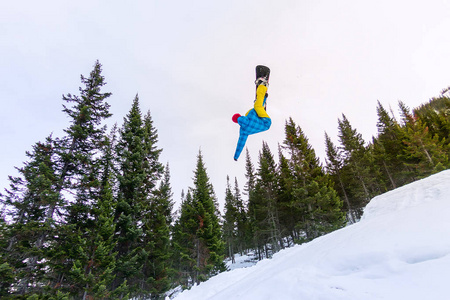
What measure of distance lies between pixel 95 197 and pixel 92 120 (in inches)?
241

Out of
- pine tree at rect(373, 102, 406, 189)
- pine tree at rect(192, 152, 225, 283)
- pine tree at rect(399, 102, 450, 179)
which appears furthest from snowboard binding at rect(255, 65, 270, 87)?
pine tree at rect(373, 102, 406, 189)

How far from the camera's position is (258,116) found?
7102 mm

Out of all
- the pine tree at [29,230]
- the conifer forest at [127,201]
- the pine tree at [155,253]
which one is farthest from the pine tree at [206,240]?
the pine tree at [29,230]

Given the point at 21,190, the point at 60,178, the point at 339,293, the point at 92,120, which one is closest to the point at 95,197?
the point at 60,178

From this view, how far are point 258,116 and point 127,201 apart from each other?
12787mm

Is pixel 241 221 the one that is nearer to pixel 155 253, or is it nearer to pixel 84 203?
pixel 155 253

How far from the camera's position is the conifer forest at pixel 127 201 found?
10344 mm

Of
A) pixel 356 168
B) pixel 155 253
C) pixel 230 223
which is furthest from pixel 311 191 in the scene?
pixel 230 223

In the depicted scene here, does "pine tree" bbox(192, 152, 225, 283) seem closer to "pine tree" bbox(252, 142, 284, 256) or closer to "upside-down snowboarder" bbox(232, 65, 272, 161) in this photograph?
"pine tree" bbox(252, 142, 284, 256)

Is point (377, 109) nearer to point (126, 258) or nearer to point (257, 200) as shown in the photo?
point (257, 200)

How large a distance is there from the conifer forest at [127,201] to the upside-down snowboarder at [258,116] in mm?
10172

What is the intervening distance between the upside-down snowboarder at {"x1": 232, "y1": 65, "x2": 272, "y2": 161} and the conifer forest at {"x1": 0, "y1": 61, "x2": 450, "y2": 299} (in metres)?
10.2

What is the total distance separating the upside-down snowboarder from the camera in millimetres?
7098

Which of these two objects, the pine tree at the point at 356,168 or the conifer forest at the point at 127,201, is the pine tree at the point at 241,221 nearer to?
the conifer forest at the point at 127,201
